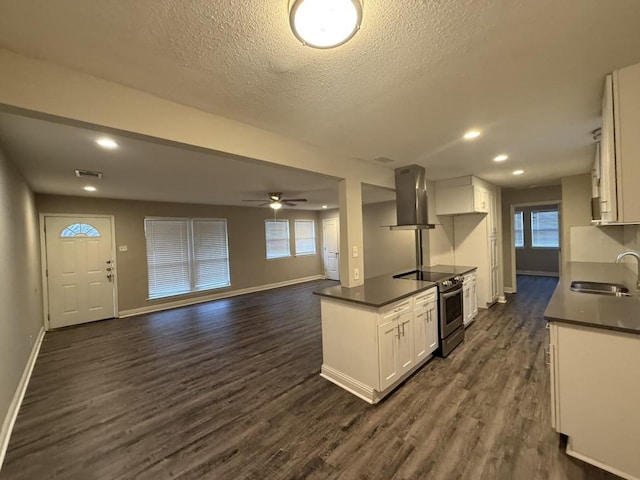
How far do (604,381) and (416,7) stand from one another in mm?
2314

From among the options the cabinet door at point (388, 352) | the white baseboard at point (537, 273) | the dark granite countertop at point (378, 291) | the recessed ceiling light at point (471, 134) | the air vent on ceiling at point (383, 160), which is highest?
the recessed ceiling light at point (471, 134)

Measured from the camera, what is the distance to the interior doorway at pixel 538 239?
809 cm

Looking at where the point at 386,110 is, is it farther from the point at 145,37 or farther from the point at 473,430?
the point at 473,430

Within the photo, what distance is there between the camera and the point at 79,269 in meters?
5.19

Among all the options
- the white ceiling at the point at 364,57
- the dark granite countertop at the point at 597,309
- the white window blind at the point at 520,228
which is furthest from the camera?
the white window blind at the point at 520,228

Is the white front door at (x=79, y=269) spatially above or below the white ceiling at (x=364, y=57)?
below

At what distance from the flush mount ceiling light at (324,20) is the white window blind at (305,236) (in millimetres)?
7700

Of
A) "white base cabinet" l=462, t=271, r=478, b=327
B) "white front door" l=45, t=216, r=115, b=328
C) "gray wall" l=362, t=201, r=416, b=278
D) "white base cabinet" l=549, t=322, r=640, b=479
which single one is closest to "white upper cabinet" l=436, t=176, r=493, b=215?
"white base cabinet" l=462, t=271, r=478, b=327

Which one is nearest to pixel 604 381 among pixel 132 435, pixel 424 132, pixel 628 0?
pixel 628 0

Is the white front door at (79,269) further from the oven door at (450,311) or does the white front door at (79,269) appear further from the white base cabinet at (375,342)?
the oven door at (450,311)

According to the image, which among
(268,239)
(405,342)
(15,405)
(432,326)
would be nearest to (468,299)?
(432,326)

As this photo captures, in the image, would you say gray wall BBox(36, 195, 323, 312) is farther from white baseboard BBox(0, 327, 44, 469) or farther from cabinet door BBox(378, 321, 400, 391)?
cabinet door BBox(378, 321, 400, 391)

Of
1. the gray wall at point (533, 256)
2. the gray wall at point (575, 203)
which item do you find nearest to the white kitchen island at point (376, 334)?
the gray wall at point (575, 203)

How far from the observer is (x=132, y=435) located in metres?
2.12
